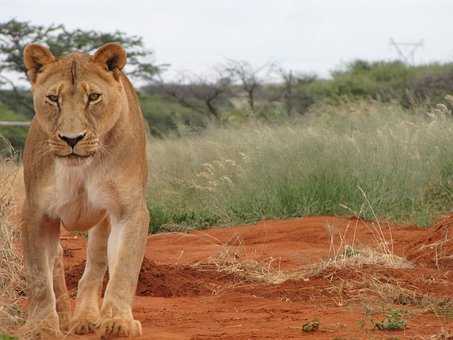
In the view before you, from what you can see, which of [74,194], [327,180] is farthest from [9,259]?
[327,180]

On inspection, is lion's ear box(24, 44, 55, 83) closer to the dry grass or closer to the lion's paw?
the dry grass

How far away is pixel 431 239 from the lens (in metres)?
9.53

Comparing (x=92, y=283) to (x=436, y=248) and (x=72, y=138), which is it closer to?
(x=72, y=138)

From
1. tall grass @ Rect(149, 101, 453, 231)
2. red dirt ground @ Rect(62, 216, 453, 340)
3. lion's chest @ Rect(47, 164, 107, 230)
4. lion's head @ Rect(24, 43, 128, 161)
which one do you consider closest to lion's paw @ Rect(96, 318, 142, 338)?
red dirt ground @ Rect(62, 216, 453, 340)

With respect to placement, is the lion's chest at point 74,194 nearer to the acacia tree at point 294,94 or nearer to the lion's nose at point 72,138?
the lion's nose at point 72,138

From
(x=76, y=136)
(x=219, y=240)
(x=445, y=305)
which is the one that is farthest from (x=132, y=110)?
(x=219, y=240)

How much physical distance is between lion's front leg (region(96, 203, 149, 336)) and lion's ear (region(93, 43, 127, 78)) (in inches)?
27.5

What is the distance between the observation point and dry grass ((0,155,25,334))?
5.66m

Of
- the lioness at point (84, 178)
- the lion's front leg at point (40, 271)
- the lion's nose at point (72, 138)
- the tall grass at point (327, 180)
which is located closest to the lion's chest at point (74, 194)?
the lioness at point (84, 178)

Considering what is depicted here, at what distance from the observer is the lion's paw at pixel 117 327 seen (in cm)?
586

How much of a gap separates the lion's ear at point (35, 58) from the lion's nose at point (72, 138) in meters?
0.56

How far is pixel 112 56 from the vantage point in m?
6.14

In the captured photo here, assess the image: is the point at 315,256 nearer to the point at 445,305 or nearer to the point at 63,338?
the point at 445,305

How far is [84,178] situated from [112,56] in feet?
2.07
